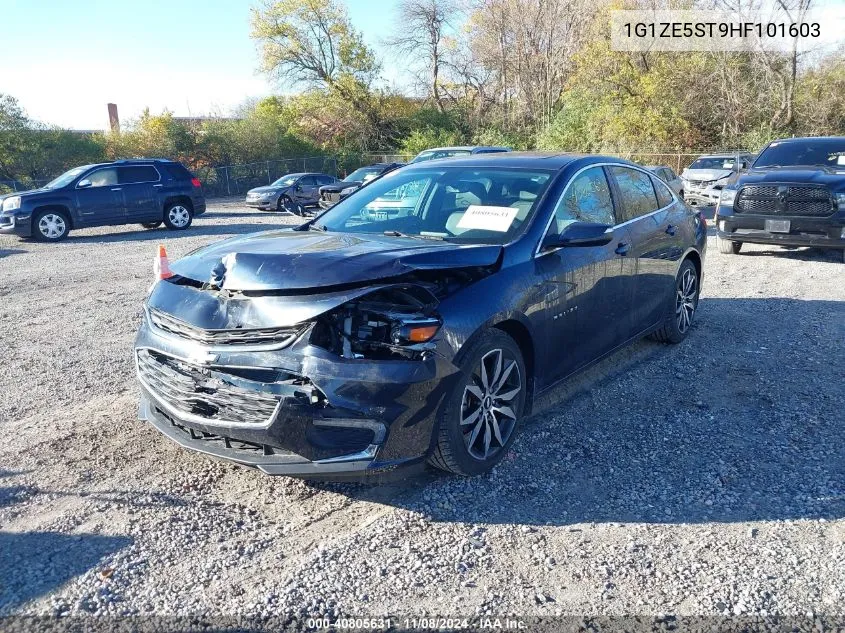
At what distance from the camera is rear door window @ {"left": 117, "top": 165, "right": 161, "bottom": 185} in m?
16.8

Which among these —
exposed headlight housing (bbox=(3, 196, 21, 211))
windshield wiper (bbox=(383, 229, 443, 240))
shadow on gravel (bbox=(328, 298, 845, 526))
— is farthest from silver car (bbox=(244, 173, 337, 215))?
windshield wiper (bbox=(383, 229, 443, 240))

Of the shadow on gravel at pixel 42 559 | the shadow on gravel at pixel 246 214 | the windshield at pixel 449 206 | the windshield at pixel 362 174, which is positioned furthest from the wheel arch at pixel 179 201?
the shadow on gravel at pixel 42 559

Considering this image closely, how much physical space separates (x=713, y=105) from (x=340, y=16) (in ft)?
72.4

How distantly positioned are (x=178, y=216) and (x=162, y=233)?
69 cm

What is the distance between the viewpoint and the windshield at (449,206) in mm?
4441

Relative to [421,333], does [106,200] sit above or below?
above

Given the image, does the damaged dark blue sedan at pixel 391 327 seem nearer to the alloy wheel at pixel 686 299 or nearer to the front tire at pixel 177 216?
the alloy wheel at pixel 686 299

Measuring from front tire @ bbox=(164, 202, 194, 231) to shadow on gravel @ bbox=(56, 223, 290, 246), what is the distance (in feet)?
0.59

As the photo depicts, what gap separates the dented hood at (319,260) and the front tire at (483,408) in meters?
0.51

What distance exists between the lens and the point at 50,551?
3232 mm

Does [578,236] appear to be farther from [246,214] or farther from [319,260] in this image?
[246,214]

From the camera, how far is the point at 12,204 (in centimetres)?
1557

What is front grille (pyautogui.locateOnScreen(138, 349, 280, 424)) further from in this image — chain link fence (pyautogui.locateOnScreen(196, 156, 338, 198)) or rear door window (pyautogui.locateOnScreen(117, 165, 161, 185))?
chain link fence (pyautogui.locateOnScreen(196, 156, 338, 198))

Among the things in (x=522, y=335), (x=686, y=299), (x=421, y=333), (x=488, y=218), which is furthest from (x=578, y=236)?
(x=686, y=299)
